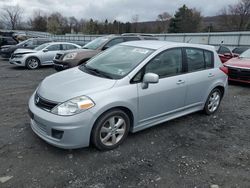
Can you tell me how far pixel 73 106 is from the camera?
291 cm

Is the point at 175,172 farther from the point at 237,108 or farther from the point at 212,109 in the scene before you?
the point at 237,108

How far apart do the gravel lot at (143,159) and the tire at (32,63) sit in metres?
7.08

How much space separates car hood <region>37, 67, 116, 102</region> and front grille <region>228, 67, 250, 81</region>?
6.29 meters

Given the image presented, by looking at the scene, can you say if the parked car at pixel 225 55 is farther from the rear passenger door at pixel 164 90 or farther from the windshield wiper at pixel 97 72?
the windshield wiper at pixel 97 72

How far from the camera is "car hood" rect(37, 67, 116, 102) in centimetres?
303

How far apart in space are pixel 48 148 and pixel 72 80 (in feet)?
3.63

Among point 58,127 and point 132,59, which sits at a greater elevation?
point 132,59

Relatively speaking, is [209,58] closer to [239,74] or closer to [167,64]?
[167,64]

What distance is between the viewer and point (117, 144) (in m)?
3.39

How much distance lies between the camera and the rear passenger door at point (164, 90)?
3508mm

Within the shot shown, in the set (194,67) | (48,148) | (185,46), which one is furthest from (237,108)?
(48,148)

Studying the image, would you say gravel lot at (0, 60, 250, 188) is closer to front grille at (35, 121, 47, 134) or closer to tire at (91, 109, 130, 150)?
tire at (91, 109, 130, 150)

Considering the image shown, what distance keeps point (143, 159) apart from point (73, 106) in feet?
4.15

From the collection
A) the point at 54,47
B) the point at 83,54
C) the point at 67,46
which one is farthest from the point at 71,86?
the point at 67,46
